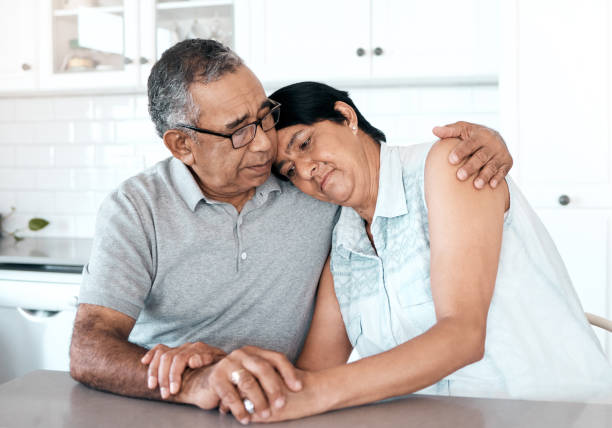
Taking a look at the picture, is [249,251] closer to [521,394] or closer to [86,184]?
[521,394]

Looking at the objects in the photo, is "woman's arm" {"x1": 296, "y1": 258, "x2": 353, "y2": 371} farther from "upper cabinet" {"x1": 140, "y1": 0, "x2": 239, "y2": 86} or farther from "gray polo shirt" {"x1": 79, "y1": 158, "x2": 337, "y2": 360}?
"upper cabinet" {"x1": 140, "y1": 0, "x2": 239, "y2": 86}

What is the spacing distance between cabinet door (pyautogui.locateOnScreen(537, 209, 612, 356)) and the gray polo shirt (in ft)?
3.91

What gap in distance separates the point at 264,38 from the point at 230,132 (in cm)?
149

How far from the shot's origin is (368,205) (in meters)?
1.57

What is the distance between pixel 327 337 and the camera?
5.50 feet

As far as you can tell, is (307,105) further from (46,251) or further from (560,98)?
(46,251)

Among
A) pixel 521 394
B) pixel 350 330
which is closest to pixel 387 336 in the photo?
pixel 350 330

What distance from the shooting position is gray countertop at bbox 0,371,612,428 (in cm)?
91

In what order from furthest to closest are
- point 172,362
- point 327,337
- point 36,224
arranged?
point 36,224 < point 327,337 < point 172,362

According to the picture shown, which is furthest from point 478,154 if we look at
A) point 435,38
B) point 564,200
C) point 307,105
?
→ point 435,38

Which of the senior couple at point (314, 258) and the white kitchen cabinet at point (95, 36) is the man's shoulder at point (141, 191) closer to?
the senior couple at point (314, 258)

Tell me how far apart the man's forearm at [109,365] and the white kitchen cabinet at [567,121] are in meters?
1.76

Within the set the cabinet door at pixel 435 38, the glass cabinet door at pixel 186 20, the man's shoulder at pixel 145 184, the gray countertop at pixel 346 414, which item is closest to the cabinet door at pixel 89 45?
the glass cabinet door at pixel 186 20

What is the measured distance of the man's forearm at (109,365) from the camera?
110cm
